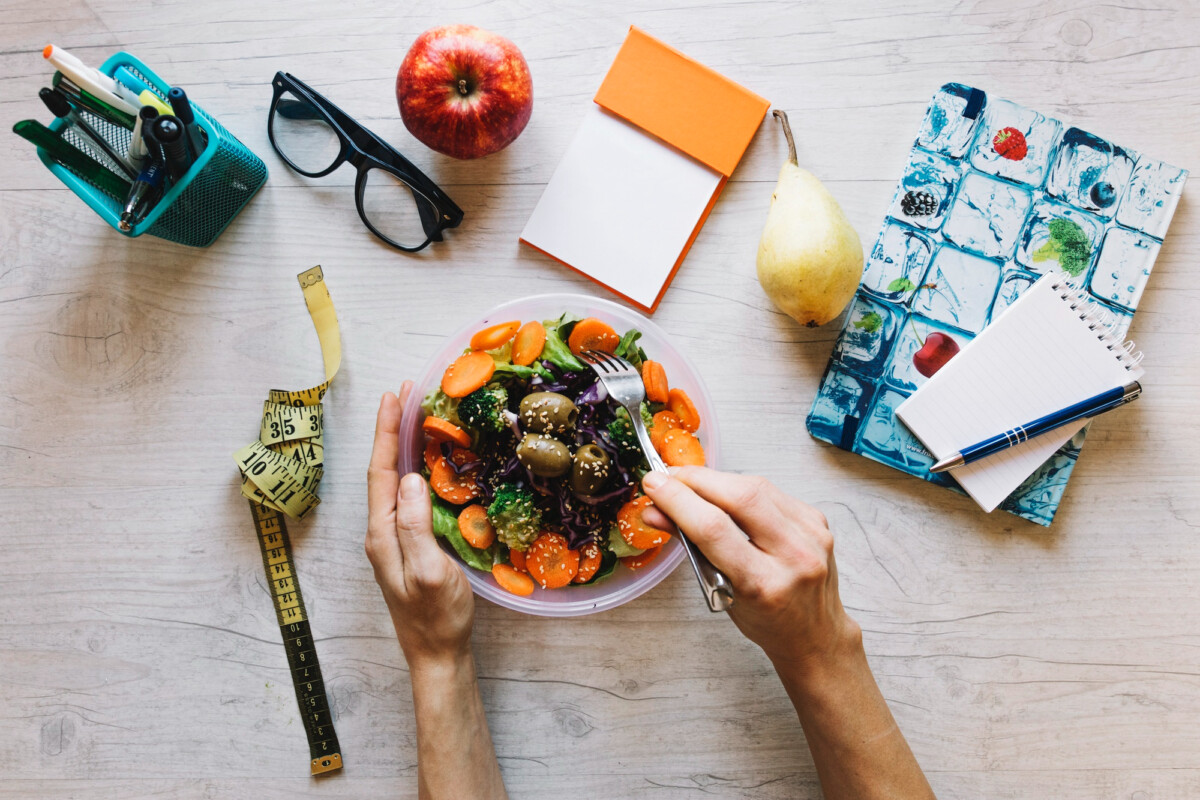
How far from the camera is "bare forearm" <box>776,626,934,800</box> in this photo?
125 centimetres

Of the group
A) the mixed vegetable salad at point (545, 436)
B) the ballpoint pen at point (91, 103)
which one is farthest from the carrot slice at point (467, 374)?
the ballpoint pen at point (91, 103)

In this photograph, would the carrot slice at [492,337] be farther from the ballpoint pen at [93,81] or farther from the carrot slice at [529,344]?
the ballpoint pen at [93,81]

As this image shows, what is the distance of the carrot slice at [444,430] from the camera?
1256mm

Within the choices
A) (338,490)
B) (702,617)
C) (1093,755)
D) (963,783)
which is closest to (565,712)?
(702,617)

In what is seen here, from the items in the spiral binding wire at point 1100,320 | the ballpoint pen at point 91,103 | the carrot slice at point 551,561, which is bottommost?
the carrot slice at point 551,561

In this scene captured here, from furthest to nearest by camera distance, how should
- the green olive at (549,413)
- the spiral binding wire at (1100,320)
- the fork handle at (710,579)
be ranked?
the spiral binding wire at (1100,320)
the green olive at (549,413)
the fork handle at (710,579)

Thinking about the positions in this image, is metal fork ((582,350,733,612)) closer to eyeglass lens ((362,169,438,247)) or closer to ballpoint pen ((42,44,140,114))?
eyeglass lens ((362,169,438,247))

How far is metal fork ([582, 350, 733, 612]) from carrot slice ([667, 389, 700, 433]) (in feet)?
0.25

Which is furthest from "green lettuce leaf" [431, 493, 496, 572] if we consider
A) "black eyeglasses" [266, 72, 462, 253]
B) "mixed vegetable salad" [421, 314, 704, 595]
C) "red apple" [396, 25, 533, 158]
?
"red apple" [396, 25, 533, 158]

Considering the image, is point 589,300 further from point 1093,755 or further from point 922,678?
point 1093,755

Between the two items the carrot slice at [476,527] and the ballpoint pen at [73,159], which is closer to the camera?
the ballpoint pen at [73,159]

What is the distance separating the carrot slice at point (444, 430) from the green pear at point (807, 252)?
2.02 feet

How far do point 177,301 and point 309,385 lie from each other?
0.31 m

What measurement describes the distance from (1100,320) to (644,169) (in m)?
0.90
